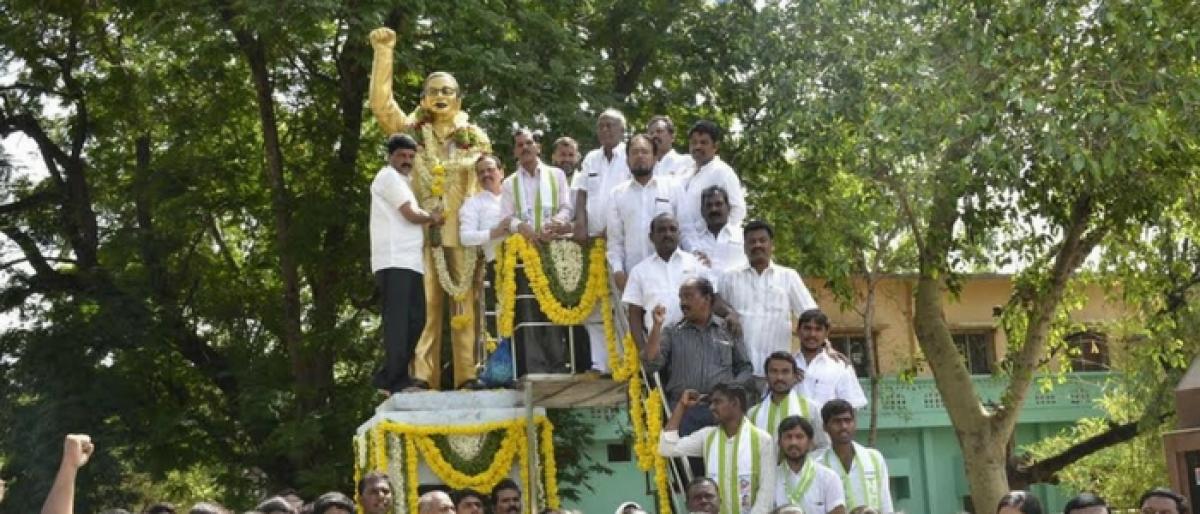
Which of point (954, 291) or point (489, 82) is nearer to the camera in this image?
point (489, 82)

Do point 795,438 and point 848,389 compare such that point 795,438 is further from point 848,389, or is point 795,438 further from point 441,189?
point 441,189

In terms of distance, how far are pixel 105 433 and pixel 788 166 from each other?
24.5 feet

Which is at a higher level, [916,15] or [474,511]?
[916,15]

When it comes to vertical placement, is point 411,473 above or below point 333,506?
above

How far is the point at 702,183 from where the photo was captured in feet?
34.9

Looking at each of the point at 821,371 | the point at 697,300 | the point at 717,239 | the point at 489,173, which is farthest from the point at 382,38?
the point at 821,371

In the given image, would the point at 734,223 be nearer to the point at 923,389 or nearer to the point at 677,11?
the point at 677,11

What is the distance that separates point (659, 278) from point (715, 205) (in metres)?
0.61

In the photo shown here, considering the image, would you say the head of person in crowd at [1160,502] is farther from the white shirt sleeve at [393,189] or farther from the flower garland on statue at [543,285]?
the white shirt sleeve at [393,189]

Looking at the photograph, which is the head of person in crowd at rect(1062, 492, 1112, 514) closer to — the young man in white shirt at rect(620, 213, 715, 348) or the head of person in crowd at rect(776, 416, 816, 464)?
the head of person in crowd at rect(776, 416, 816, 464)

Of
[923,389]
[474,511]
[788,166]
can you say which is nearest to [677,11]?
[788,166]

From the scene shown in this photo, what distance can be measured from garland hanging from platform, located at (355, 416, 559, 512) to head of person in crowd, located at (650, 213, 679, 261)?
1.51 m

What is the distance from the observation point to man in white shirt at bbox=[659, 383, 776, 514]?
28.1 ft

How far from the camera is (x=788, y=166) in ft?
56.2
